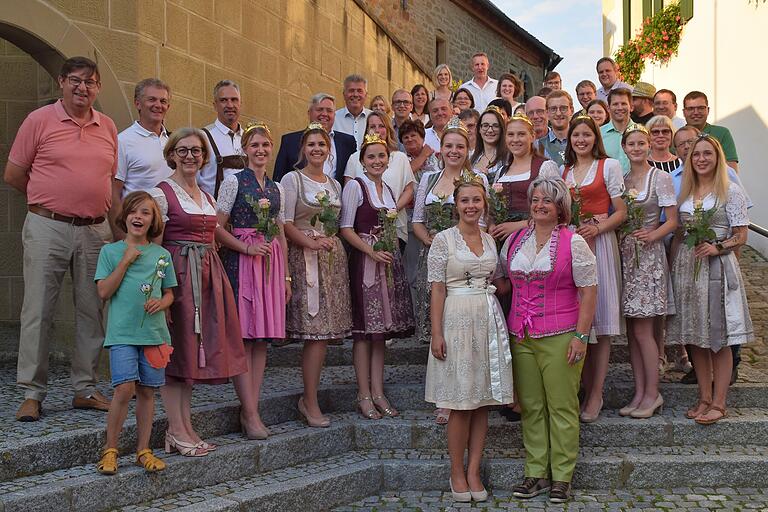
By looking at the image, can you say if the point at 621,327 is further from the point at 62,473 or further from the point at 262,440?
the point at 62,473

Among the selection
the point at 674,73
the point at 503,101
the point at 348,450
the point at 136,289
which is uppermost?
the point at 674,73

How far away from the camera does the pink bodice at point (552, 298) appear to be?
5035mm

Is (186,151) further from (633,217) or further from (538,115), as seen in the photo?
(538,115)

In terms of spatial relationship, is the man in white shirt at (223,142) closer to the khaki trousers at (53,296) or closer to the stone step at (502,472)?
the khaki trousers at (53,296)

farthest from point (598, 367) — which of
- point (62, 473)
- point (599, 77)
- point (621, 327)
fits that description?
point (599, 77)

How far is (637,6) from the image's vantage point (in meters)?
17.3

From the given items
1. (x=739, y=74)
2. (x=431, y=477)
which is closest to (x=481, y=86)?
(x=739, y=74)

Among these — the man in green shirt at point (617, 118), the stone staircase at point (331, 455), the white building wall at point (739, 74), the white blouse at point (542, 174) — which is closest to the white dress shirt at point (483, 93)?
the white building wall at point (739, 74)

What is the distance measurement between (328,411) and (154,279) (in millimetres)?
2017

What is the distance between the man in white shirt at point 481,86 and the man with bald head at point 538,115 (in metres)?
2.78

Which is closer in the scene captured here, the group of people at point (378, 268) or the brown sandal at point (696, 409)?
the group of people at point (378, 268)

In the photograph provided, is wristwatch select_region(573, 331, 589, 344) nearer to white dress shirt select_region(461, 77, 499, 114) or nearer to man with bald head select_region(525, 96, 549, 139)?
man with bald head select_region(525, 96, 549, 139)

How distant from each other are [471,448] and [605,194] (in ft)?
6.40

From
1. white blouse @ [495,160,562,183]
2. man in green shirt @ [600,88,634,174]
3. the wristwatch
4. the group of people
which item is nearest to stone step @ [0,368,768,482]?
the group of people
